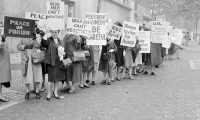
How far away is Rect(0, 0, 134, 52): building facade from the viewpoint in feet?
43.3

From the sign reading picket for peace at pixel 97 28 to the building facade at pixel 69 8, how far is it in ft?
2.13

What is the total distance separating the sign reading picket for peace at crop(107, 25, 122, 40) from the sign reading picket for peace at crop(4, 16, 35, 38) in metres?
Result: 2.75

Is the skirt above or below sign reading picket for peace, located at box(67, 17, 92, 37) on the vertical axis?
below

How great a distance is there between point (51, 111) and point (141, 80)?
4.29 m

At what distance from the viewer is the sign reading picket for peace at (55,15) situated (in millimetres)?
A: 5682

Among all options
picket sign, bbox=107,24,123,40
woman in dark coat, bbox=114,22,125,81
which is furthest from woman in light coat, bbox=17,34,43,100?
woman in dark coat, bbox=114,22,125,81

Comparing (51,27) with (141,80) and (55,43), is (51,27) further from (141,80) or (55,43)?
(141,80)

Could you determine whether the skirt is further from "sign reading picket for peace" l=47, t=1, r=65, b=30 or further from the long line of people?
"sign reading picket for peace" l=47, t=1, r=65, b=30

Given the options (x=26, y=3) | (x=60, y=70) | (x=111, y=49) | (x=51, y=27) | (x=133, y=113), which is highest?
(x=26, y=3)

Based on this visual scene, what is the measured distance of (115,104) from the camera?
5414mm

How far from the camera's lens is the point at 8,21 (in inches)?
215

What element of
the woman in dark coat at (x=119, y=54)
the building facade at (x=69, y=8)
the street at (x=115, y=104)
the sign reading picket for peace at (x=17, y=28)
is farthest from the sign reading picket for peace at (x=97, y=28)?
the sign reading picket for peace at (x=17, y=28)

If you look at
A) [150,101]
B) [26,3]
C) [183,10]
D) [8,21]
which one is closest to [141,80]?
[150,101]

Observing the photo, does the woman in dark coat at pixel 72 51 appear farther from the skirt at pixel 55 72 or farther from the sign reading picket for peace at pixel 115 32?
the sign reading picket for peace at pixel 115 32
